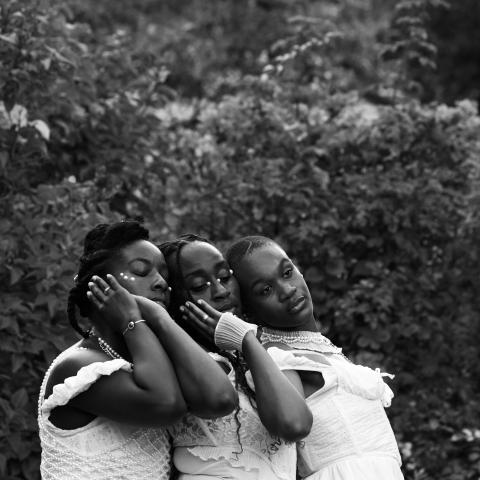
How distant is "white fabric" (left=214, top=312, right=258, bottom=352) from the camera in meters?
3.30

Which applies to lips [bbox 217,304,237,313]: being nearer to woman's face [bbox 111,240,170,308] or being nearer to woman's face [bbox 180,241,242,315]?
woman's face [bbox 180,241,242,315]

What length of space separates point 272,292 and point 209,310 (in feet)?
1.16

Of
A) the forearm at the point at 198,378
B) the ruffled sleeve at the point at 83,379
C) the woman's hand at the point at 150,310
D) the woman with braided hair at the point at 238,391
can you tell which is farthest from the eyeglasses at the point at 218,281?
the ruffled sleeve at the point at 83,379

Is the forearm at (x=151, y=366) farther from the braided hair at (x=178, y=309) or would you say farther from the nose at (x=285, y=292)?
the nose at (x=285, y=292)

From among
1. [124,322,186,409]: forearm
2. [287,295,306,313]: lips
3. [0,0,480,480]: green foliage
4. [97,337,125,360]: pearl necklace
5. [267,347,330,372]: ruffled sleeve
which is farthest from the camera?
[0,0,480,480]: green foliage

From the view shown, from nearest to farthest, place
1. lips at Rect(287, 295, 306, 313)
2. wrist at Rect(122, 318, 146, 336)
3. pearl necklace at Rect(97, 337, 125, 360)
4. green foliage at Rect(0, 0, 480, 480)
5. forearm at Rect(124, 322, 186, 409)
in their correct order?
forearm at Rect(124, 322, 186, 409) → wrist at Rect(122, 318, 146, 336) → pearl necklace at Rect(97, 337, 125, 360) → lips at Rect(287, 295, 306, 313) → green foliage at Rect(0, 0, 480, 480)

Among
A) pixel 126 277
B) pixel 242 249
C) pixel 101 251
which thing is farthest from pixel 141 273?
pixel 242 249

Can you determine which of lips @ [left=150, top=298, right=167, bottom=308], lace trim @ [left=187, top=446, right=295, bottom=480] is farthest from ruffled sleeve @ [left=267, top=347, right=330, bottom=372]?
lips @ [left=150, top=298, right=167, bottom=308]

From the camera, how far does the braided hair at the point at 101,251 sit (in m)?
3.38

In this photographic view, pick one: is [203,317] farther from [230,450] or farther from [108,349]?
[230,450]

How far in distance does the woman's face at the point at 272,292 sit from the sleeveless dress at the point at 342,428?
0.38 ft

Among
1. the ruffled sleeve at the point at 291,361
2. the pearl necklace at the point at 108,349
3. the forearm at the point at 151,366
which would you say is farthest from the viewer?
the ruffled sleeve at the point at 291,361

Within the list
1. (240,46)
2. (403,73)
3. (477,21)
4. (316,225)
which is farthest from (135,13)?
(316,225)

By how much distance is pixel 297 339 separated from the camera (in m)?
3.65
